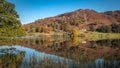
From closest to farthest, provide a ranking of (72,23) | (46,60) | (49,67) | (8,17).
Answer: (49,67), (46,60), (8,17), (72,23)

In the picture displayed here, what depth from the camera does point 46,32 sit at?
123250 millimetres

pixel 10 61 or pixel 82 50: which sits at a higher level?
pixel 10 61

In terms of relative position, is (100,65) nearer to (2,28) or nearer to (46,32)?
(2,28)

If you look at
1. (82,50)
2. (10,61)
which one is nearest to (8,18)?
(10,61)

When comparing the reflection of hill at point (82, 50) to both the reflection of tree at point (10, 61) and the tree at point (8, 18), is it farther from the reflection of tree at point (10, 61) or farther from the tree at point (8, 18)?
the tree at point (8, 18)

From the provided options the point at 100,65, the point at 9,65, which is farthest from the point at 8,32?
the point at 100,65

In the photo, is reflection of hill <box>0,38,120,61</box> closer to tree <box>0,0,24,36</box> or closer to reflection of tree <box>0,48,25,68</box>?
reflection of tree <box>0,48,25,68</box>

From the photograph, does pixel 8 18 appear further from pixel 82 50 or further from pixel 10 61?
Result: pixel 82 50

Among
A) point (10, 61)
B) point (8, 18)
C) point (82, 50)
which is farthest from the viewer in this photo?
point (82, 50)

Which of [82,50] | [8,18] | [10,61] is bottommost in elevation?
[82,50]

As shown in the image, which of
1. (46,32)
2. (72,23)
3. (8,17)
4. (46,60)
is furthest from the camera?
(72,23)

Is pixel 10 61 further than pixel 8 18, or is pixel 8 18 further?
pixel 8 18

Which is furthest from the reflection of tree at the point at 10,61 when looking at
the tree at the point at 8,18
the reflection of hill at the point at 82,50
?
the tree at the point at 8,18

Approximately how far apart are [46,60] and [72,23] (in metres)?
160
